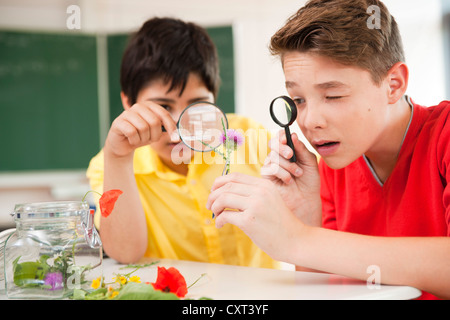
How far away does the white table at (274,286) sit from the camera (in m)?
0.87

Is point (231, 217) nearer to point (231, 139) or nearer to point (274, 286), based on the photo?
point (274, 286)

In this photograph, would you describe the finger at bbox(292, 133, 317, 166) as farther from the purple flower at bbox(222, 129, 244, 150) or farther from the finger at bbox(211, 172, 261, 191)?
the finger at bbox(211, 172, 261, 191)

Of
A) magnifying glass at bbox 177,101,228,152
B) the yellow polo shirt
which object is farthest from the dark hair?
magnifying glass at bbox 177,101,228,152

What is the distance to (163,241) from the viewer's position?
1629mm

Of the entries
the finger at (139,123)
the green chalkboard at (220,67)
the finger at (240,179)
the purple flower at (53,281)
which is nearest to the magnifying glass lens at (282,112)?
the finger at (240,179)

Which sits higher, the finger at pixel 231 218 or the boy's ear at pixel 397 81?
the boy's ear at pixel 397 81

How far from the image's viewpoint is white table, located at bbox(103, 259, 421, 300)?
2.87 ft

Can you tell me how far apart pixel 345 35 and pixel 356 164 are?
0.42m

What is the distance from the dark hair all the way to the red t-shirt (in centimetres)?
63

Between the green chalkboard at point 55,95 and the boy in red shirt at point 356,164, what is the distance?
2731 mm

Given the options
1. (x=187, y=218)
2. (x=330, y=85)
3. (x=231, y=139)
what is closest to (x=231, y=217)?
(x=231, y=139)

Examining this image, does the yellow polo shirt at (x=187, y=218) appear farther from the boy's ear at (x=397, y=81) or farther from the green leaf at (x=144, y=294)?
the green leaf at (x=144, y=294)

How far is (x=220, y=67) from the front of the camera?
157 inches
